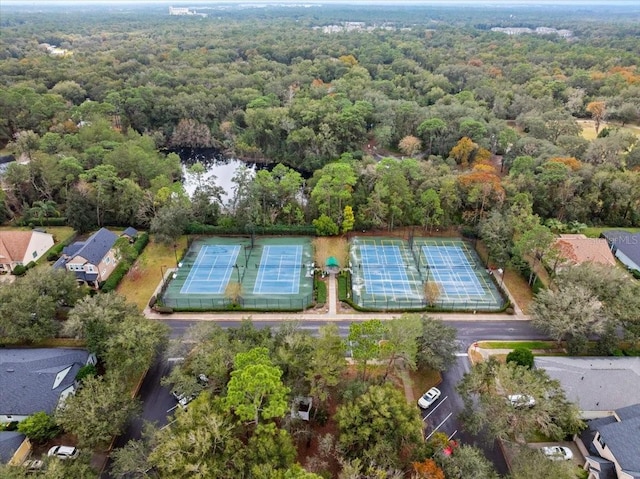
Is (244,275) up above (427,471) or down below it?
below

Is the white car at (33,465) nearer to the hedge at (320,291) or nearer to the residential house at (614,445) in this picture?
the hedge at (320,291)

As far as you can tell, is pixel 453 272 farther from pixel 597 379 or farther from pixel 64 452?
pixel 64 452

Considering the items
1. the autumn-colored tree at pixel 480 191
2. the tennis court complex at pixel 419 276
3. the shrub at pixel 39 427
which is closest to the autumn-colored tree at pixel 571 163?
the autumn-colored tree at pixel 480 191

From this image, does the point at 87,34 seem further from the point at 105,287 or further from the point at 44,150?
the point at 105,287

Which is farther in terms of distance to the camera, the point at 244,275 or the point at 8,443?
the point at 244,275

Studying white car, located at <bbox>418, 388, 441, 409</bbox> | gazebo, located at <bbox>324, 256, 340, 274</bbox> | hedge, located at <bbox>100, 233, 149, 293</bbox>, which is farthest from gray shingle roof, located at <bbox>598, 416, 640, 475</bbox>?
hedge, located at <bbox>100, 233, 149, 293</bbox>

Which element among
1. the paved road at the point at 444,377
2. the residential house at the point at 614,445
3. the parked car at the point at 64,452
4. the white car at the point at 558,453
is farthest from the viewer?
the paved road at the point at 444,377

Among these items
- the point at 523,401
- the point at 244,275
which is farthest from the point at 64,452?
the point at 523,401
